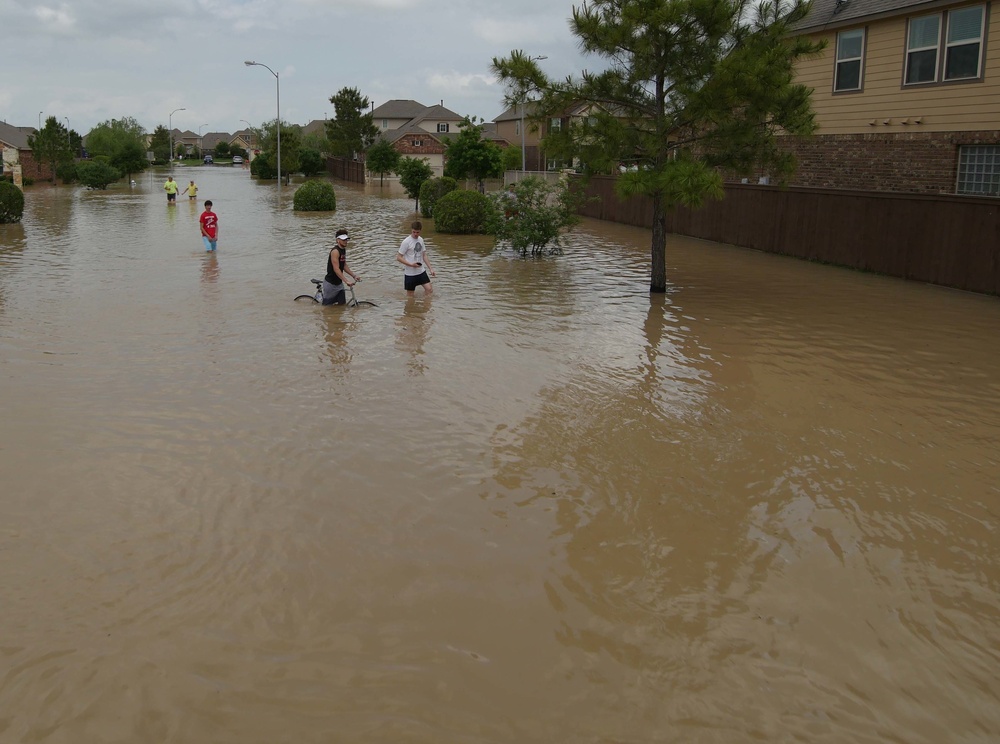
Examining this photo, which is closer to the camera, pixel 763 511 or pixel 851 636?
pixel 851 636

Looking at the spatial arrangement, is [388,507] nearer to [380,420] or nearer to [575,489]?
[575,489]

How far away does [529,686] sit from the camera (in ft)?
15.4

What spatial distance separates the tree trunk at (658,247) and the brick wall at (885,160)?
14.4 ft

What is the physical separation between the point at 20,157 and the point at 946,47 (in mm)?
68660

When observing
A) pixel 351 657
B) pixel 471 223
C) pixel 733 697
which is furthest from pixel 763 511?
pixel 471 223

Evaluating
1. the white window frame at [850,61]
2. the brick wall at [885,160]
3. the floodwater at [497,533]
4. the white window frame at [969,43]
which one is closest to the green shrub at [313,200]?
the brick wall at [885,160]

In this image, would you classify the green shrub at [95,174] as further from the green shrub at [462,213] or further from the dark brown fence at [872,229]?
the dark brown fence at [872,229]

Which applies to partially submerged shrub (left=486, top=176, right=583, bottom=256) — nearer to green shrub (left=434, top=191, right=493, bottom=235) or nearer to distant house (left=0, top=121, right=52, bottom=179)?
green shrub (left=434, top=191, right=493, bottom=235)

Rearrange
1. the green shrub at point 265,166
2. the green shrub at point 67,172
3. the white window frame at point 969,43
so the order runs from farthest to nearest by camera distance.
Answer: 1. the green shrub at point 265,166
2. the green shrub at point 67,172
3. the white window frame at point 969,43

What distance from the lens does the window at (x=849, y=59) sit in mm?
22500

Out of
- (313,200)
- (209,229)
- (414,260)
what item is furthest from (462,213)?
(414,260)

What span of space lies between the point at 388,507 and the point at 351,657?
2.00m

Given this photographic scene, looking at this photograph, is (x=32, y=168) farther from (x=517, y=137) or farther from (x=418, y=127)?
(x=517, y=137)

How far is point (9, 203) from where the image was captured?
101ft
